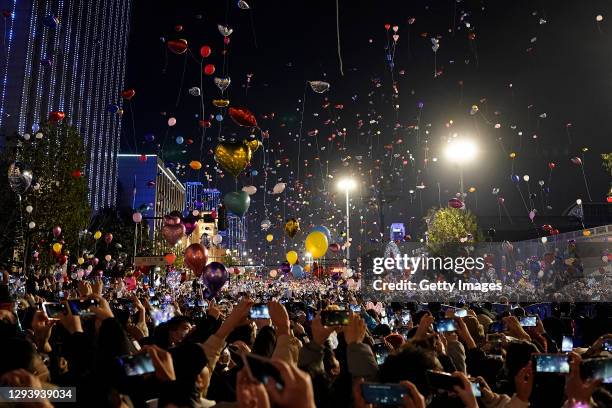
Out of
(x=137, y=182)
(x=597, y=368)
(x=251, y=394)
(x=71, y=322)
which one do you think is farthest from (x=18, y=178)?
(x=137, y=182)

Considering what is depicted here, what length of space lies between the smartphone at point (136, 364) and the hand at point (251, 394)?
0.90 m

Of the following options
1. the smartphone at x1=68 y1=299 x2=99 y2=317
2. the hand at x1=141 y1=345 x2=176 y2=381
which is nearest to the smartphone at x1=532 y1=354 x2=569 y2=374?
the hand at x1=141 y1=345 x2=176 y2=381

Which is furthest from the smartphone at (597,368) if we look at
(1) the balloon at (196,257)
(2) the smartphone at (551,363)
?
(1) the balloon at (196,257)

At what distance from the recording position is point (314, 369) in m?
3.82

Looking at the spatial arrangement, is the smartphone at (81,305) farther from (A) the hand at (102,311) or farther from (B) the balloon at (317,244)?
(B) the balloon at (317,244)

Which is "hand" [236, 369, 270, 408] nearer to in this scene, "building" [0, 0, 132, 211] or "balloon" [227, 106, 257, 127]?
"balloon" [227, 106, 257, 127]

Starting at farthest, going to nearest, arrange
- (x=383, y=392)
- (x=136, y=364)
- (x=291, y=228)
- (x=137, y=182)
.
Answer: (x=137, y=182) < (x=291, y=228) < (x=136, y=364) < (x=383, y=392)

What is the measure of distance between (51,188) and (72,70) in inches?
1082

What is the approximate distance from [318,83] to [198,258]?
234 inches

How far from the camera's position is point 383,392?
7.75 feet

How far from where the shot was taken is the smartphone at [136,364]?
2.69m

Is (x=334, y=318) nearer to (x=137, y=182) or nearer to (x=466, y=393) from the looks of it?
(x=466, y=393)

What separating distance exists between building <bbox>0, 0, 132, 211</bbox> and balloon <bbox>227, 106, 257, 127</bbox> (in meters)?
9.05

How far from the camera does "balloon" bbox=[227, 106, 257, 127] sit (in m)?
12.6
